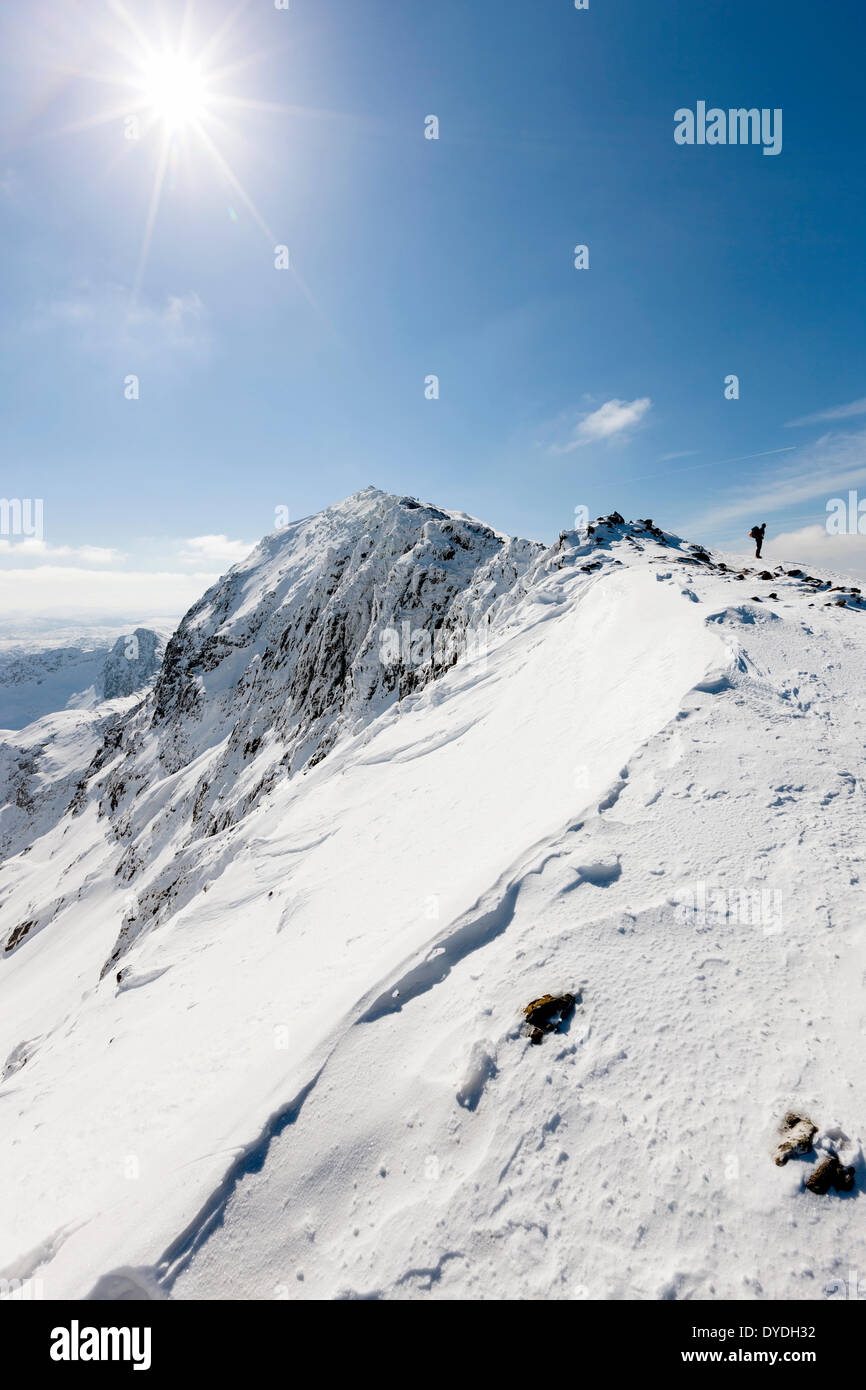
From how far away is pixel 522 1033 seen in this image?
16.7 feet

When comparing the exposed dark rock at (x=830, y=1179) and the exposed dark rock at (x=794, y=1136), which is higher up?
the exposed dark rock at (x=794, y=1136)

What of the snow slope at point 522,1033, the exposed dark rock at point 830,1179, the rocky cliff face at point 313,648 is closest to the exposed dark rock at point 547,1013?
the snow slope at point 522,1033

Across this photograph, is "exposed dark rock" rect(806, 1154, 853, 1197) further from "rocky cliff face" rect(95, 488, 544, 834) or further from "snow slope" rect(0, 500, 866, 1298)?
"rocky cliff face" rect(95, 488, 544, 834)

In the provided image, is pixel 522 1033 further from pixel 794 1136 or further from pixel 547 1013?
pixel 794 1136

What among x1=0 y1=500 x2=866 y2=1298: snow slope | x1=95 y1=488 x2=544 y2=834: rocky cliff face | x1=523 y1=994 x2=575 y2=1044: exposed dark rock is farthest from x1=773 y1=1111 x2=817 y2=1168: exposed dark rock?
x1=95 y1=488 x2=544 y2=834: rocky cliff face

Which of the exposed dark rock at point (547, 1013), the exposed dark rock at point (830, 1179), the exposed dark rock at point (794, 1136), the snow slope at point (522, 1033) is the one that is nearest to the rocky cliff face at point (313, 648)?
→ the snow slope at point (522, 1033)

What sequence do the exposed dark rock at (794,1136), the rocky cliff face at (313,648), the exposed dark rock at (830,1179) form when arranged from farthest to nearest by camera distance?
the rocky cliff face at (313,648) → the exposed dark rock at (794,1136) → the exposed dark rock at (830,1179)

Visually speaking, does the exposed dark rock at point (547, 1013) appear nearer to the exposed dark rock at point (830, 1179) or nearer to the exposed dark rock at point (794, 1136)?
the exposed dark rock at point (794, 1136)

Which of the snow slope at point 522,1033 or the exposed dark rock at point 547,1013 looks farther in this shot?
the exposed dark rock at point 547,1013

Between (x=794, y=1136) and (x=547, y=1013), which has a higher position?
(x=547, y=1013)

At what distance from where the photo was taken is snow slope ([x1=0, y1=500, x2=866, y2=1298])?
391 centimetres

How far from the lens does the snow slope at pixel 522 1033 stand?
12.8 feet

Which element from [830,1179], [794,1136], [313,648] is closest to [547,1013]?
[794,1136]

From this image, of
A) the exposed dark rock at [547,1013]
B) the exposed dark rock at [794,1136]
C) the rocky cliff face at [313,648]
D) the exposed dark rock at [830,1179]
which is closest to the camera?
the exposed dark rock at [830,1179]
